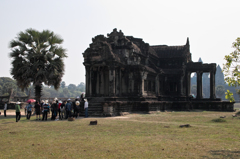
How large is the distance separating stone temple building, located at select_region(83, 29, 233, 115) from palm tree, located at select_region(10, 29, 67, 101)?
301 centimetres

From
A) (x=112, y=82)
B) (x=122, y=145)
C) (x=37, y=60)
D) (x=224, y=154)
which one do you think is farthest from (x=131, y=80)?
(x=224, y=154)

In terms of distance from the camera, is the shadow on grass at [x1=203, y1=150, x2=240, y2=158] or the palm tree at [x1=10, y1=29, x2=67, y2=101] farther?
the palm tree at [x1=10, y1=29, x2=67, y2=101]

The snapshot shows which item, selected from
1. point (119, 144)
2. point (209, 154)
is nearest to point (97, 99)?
point (119, 144)

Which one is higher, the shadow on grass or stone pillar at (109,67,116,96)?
stone pillar at (109,67,116,96)

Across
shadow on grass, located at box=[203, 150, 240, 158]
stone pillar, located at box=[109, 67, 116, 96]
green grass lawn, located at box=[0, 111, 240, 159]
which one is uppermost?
stone pillar, located at box=[109, 67, 116, 96]

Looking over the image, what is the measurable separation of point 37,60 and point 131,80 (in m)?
9.83

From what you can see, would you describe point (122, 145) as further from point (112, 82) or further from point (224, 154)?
point (112, 82)

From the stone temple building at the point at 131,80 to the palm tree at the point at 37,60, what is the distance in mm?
3006

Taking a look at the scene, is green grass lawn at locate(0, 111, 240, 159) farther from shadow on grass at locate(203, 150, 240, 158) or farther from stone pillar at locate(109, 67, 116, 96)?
stone pillar at locate(109, 67, 116, 96)

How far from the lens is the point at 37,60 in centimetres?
2695

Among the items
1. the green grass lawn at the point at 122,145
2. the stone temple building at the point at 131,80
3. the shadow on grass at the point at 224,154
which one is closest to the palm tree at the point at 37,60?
the stone temple building at the point at 131,80

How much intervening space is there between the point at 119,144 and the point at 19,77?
754 inches

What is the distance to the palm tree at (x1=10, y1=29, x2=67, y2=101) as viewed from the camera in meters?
26.2

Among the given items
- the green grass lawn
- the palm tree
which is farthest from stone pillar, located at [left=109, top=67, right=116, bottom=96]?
the green grass lawn
